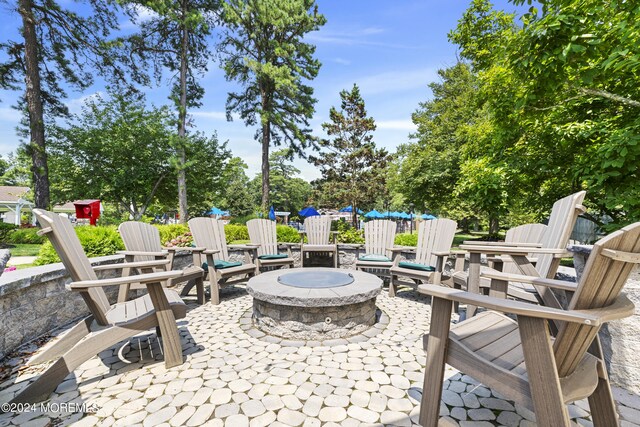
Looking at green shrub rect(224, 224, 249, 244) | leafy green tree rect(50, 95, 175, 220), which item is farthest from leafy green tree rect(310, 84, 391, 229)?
green shrub rect(224, 224, 249, 244)

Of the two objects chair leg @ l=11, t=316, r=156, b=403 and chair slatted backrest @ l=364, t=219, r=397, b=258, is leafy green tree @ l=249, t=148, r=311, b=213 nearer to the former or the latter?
chair slatted backrest @ l=364, t=219, r=397, b=258

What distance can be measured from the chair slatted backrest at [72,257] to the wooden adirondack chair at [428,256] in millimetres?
3357

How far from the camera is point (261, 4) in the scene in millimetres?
9930

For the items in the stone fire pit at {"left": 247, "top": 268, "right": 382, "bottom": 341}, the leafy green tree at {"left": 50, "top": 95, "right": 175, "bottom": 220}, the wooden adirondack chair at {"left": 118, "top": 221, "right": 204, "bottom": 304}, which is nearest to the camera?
the stone fire pit at {"left": 247, "top": 268, "right": 382, "bottom": 341}

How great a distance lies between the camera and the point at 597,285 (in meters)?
0.98

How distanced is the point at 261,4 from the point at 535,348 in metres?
12.6

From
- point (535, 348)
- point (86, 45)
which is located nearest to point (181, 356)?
point (535, 348)

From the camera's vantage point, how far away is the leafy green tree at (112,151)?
11.1 metres

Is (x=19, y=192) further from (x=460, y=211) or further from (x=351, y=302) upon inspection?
(x=460, y=211)

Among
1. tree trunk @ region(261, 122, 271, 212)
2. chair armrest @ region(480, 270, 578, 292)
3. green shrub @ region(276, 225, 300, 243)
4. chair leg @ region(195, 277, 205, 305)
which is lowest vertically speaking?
chair leg @ region(195, 277, 205, 305)

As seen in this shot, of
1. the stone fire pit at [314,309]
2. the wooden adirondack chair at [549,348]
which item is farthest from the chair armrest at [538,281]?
the stone fire pit at [314,309]

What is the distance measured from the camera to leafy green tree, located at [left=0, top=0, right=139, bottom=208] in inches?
295

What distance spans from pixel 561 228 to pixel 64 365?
12.7 feet

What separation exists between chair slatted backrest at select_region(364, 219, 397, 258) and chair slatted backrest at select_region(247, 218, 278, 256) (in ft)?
5.97
